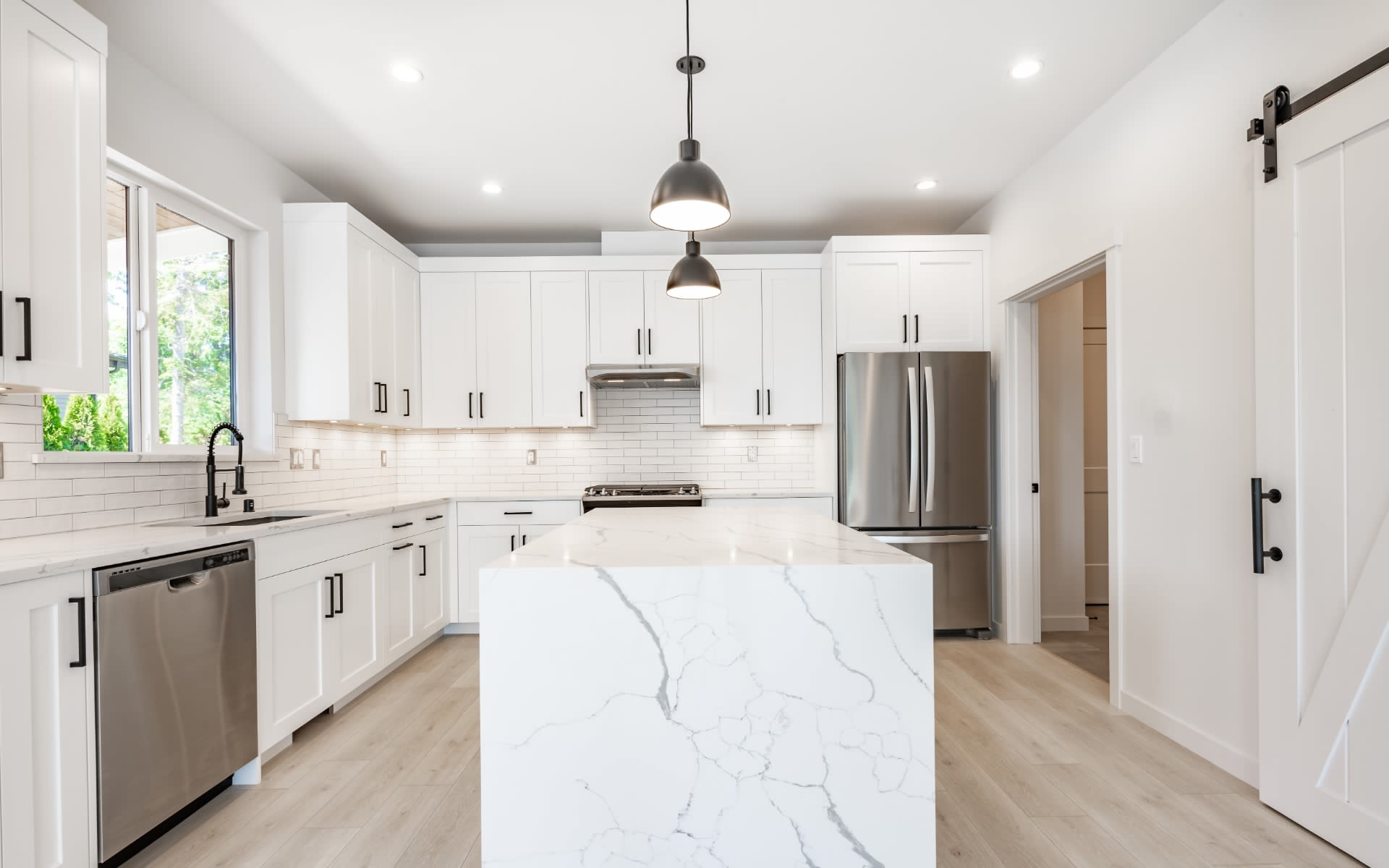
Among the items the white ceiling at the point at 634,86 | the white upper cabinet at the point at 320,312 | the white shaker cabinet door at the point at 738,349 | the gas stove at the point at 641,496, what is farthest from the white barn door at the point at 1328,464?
the white upper cabinet at the point at 320,312

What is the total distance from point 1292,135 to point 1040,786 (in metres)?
2.25

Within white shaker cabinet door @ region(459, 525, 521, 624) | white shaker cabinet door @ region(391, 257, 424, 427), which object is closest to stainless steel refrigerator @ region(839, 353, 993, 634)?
white shaker cabinet door @ region(459, 525, 521, 624)

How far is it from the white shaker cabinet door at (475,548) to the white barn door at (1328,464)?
12.3ft

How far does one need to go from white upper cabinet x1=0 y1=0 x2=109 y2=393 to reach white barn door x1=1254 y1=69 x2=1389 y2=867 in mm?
3656

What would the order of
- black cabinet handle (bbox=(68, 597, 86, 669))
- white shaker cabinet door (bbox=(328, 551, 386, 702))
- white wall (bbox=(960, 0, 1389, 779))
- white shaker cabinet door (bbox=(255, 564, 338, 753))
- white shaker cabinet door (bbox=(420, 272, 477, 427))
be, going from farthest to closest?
1. white shaker cabinet door (bbox=(420, 272, 477, 427))
2. white shaker cabinet door (bbox=(328, 551, 386, 702))
3. white shaker cabinet door (bbox=(255, 564, 338, 753))
4. white wall (bbox=(960, 0, 1389, 779))
5. black cabinet handle (bbox=(68, 597, 86, 669))

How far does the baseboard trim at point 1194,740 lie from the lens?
229cm

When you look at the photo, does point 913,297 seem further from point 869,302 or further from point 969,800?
point 969,800

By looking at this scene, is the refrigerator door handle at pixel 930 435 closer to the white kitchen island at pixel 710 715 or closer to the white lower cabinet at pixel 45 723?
the white kitchen island at pixel 710 715

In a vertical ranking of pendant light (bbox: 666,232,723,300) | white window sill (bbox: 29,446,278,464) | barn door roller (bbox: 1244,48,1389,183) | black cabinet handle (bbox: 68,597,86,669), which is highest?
barn door roller (bbox: 1244,48,1389,183)

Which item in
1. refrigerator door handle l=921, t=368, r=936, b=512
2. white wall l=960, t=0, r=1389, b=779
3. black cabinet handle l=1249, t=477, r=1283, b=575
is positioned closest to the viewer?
black cabinet handle l=1249, t=477, r=1283, b=575

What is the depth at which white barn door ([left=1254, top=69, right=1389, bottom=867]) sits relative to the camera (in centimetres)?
179

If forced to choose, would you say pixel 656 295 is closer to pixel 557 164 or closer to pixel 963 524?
pixel 557 164

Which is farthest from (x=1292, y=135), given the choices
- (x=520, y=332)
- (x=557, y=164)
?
(x=520, y=332)

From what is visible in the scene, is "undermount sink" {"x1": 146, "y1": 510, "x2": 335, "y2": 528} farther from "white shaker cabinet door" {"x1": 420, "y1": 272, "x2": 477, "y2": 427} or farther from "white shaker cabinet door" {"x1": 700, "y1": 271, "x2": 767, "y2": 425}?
"white shaker cabinet door" {"x1": 700, "y1": 271, "x2": 767, "y2": 425}
